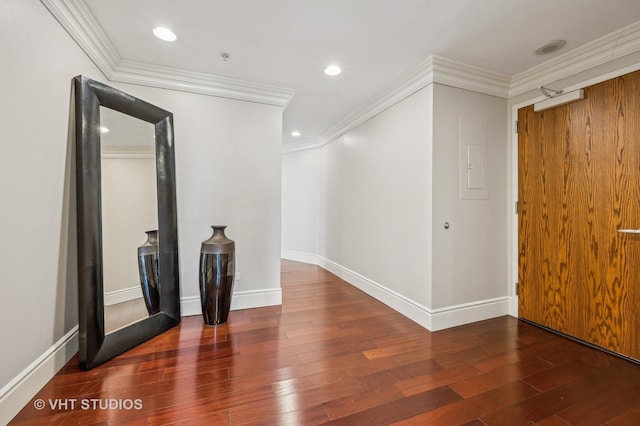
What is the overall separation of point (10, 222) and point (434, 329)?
10.3 feet

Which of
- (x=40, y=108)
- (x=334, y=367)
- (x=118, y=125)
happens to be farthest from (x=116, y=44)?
(x=334, y=367)

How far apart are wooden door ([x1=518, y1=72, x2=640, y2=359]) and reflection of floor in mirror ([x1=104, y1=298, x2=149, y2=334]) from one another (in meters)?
3.64

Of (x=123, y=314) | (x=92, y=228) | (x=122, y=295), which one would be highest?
(x=92, y=228)

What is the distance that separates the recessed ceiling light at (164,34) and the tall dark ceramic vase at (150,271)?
1.63 metres

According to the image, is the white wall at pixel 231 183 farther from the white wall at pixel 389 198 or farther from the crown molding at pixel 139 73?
the white wall at pixel 389 198

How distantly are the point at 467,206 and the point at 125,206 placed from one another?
10.3 feet

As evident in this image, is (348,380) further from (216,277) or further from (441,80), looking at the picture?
(441,80)

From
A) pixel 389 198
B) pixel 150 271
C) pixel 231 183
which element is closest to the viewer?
pixel 150 271

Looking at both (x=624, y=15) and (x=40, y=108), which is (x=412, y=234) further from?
(x=40, y=108)

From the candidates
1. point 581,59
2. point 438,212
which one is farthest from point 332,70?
point 581,59

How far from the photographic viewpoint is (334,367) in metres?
2.02

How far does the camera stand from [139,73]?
2686 millimetres

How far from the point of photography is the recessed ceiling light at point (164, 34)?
2150mm

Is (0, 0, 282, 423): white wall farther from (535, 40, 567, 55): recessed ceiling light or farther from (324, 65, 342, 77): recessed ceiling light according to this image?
(535, 40, 567, 55): recessed ceiling light
